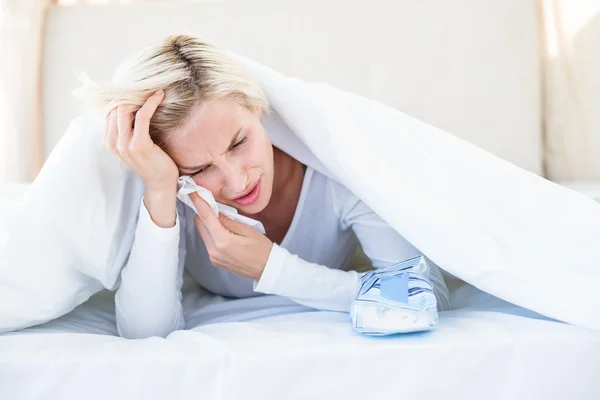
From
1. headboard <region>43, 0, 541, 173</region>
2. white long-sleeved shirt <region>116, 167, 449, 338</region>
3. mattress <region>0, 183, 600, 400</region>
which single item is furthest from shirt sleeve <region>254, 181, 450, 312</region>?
headboard <region>43, 0, 541, 173</region>

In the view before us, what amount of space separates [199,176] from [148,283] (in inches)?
7.5

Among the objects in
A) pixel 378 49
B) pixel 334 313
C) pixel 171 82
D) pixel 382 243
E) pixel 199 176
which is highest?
pixel 378 49

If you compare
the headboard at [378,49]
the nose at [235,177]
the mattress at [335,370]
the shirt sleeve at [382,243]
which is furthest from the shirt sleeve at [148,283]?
the headboard at [378,49]

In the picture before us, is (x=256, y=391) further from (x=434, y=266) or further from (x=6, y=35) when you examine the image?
(x=6, y=35)

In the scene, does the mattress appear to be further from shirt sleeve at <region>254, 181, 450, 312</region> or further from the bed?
shirt sleeve at <region>254, 181, 450, 312</region>

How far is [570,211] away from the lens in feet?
3.05

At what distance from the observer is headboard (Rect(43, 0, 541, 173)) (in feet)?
5.62

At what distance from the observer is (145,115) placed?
35.9 inches

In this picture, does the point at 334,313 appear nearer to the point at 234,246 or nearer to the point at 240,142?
the point at 234,246

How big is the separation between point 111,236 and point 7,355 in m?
0.26

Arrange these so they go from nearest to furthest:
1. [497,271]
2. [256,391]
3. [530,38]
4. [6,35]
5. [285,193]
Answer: [256,391] → [497,271] → [285,193] → [6,35] → [530,38]

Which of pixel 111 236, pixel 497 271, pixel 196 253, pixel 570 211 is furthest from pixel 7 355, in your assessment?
pixel 570 211

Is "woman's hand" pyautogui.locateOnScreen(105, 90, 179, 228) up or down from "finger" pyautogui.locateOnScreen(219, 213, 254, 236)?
up

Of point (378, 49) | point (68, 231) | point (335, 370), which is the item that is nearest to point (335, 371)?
point (335, 370)
